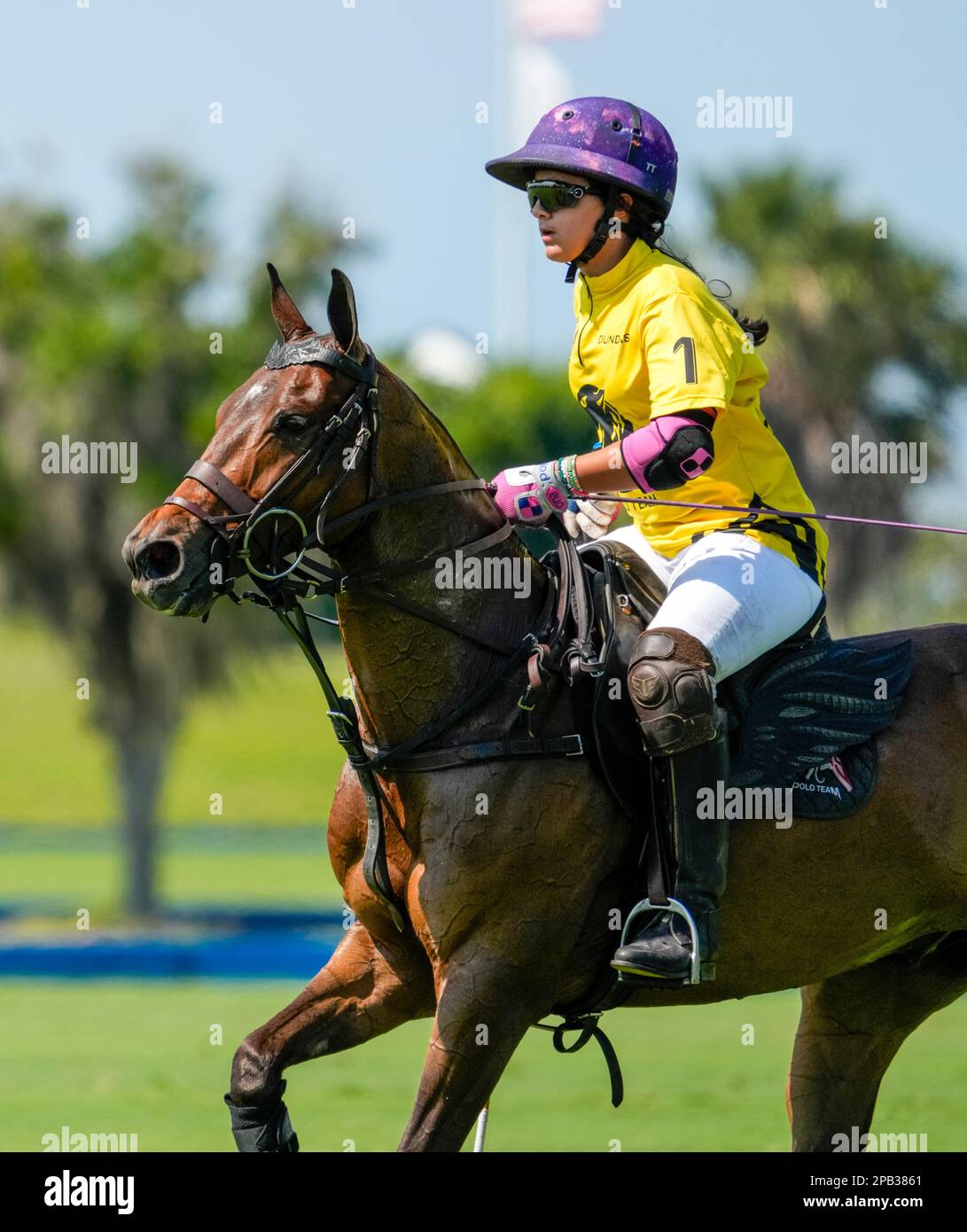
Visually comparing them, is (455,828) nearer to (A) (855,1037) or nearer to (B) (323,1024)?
(B) (323,1024)

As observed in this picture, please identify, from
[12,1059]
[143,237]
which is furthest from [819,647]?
[143,237]

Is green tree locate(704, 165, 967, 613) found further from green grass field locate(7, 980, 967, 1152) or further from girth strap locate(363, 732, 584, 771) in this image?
girth strap locate(363, 732, 584, 771)

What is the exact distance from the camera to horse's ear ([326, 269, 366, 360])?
16.5ft

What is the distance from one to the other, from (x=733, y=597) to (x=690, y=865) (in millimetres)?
783

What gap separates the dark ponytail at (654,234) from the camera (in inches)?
222

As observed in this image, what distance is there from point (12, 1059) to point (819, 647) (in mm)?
8176

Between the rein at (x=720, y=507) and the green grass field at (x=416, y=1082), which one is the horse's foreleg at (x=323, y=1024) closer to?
the rein at (x=720, y=507)

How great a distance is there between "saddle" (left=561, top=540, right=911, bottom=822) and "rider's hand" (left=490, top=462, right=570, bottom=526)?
0.78 ft

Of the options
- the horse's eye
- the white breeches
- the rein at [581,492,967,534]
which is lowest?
the white breeches

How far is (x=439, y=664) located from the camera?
525cm

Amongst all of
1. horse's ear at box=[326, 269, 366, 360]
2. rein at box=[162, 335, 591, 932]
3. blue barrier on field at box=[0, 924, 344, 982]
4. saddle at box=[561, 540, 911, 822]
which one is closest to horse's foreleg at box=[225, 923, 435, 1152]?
rein at box=[162, 335, 591, 932]

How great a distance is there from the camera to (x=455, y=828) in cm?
510

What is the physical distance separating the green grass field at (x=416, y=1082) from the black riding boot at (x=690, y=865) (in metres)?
2.17

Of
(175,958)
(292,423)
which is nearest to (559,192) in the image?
(292,423)
